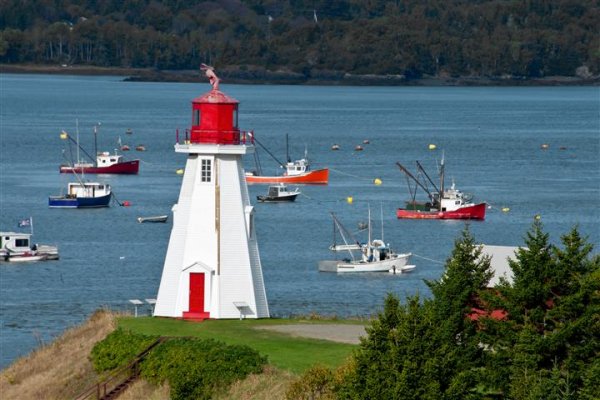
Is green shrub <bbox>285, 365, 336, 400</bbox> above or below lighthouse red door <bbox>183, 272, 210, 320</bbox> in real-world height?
below

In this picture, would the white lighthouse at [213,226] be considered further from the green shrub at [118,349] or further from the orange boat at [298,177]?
the orange boat at [298,177]

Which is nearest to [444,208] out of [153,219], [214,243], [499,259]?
[153,219]

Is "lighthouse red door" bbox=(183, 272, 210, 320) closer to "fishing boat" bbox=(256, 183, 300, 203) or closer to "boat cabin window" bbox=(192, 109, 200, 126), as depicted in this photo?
"boat cabin window" bbox=(192, 109, 200, 126)

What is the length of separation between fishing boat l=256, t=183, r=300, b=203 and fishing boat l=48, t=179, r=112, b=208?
A: 944 cm

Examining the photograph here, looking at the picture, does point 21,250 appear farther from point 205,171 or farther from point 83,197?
point 205,171

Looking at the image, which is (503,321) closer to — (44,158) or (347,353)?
(347,353)

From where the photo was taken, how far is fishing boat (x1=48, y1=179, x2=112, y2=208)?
96.7 m

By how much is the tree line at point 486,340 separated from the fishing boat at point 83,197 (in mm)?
66307

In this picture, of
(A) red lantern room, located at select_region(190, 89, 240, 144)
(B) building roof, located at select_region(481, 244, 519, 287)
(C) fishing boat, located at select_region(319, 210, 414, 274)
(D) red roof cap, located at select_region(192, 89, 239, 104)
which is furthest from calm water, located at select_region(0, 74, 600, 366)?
(D) red roof cap, located at select_region(192, 89, 239, 104)

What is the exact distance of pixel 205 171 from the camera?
38562 millimetres

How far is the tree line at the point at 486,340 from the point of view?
91.1 ft

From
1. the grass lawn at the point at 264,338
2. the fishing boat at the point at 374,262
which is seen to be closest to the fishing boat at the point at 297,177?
the fishing boat at the point at 374,262

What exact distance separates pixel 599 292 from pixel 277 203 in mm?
71081

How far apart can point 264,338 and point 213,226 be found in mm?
3254
